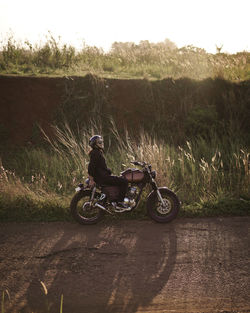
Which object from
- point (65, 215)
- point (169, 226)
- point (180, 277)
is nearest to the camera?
point (180, 277)

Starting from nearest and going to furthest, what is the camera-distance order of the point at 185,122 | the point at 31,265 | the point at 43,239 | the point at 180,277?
1. the point at 180,277
2. the point at 31,265
3. the point at 43,239
4. the point at 185,122

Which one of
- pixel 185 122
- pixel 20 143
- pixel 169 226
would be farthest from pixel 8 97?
pixel 169 226

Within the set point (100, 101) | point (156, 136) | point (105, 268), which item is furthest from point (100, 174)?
point (100, 101)

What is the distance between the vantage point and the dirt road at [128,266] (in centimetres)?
372

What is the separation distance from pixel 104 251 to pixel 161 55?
12.1m

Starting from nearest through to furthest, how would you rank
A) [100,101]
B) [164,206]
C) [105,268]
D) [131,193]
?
[105,268], [164,206], [131,193], [100,101]

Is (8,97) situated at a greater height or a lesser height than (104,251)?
greater

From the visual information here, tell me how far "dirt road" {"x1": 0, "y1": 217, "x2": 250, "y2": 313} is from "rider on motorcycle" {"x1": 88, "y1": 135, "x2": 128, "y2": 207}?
649 millimetres

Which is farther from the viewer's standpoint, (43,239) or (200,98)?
(200,98)

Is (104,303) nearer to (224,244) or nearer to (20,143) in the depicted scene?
(224,244)

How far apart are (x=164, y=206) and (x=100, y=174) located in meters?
1.27

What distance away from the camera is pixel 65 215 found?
21.8ft

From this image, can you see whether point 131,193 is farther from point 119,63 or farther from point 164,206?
point 119,63

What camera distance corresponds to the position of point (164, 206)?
6.13m
